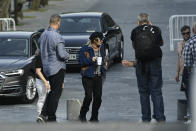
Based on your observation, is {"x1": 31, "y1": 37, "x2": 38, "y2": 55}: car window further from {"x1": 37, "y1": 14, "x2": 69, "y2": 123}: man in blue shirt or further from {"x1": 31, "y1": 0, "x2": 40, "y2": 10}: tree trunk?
{"x1": 31, "y1": 0, "x2": 40, "y2": 10}: tree trunk

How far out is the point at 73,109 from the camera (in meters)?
13.3

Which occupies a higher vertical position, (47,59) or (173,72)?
(47,59)

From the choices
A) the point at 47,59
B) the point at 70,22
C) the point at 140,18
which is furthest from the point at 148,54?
the point at 70,22

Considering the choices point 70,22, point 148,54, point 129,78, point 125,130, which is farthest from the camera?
point 70,22

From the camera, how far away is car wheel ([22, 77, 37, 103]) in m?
15.9

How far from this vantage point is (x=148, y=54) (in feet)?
39.5

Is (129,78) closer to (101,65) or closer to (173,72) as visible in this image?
(173,72)

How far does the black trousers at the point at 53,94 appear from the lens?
12.3 m

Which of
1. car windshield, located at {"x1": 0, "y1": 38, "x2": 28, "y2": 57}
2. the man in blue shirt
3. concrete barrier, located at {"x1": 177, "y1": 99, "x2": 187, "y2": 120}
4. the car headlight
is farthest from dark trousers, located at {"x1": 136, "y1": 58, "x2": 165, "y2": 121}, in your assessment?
car windshield, located at {"x1": 0, "y1": 38, "x2": 28, "y2": 57}

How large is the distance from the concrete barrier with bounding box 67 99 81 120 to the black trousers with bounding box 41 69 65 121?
69 cm

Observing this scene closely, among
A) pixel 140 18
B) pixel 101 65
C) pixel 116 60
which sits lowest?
pixel 116 60

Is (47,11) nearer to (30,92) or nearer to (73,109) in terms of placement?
(30,92)

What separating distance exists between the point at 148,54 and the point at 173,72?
365 inches

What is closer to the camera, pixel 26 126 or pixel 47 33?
pixel 26 126
